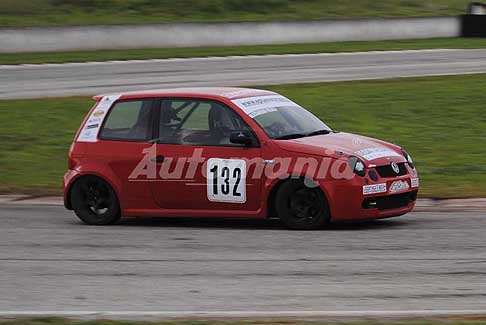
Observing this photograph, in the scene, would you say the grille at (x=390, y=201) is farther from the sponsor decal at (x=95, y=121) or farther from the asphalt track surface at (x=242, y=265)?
the sponsor decal at (x=95, y=121)

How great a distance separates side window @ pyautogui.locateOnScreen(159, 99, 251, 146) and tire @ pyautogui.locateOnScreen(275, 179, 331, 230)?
0.82 metres

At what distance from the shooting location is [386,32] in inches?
1508

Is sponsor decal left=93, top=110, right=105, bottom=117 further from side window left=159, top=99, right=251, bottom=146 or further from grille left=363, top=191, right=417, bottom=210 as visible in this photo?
grille left=363, top=191, right=417, bottom=210

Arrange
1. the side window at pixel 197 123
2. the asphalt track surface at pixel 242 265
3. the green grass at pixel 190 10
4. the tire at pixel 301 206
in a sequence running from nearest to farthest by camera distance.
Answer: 1. the asphalt track surface at pixel 242 265
2. the tire at pixel 301 206
3. the side window at pixel 197 123
4. the green grass at pixel 190 10

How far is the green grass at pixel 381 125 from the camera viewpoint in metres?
14.8

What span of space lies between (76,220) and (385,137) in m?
6.39

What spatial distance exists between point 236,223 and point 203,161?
86 centimetres

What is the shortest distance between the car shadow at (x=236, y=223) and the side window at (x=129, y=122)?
97cm

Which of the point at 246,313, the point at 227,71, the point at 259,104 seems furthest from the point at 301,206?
the point at 227,71

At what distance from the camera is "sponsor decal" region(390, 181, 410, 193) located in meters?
11.0

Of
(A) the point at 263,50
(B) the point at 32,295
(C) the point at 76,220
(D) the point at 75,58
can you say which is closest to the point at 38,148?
(C) the point at 76,220

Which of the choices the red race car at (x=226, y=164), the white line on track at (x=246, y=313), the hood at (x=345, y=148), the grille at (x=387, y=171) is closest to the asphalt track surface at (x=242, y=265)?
the white line on track at (x=246, y=313)

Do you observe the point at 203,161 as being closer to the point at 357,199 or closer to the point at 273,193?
the point at 273,193

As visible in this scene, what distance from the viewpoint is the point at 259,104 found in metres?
11.7
